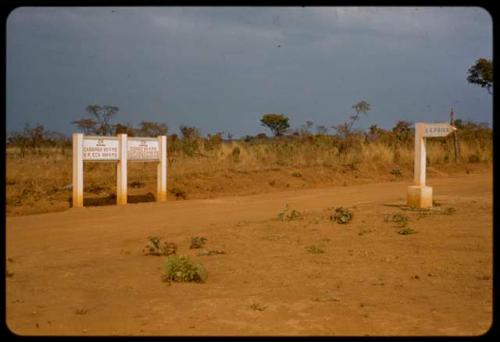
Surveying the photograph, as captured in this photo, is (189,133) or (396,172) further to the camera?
(189,133)

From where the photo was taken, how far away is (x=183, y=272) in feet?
25.7

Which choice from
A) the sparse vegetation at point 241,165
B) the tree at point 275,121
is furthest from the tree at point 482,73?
the tree at point 275,121

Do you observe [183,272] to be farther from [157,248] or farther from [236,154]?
[236,154]

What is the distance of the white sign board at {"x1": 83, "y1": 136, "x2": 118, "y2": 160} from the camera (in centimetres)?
1516

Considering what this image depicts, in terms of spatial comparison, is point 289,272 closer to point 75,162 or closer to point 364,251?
point 364,251

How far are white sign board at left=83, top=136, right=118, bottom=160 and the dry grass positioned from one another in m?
1.37

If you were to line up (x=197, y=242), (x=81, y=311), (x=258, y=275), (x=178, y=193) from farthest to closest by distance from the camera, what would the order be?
(x=178, y=193), (x=197, y=242), (x=258, y=275), (x=81, y=311)

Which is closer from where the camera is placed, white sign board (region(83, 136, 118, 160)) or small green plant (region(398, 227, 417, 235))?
small green plant (region(398, 227, 417, 235))

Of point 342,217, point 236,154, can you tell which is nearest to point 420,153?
point 342,217

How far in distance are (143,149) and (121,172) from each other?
117cm

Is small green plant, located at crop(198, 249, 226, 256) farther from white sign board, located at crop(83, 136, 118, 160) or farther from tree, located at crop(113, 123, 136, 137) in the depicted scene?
tree, located at crop(113, 123, 136, 137)

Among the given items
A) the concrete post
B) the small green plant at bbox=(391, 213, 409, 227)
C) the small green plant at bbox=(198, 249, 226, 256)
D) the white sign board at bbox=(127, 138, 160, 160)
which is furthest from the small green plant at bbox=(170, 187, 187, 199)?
the small green plant at bbox=(198, 249, 226, 256)

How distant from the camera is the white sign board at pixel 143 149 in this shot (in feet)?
53.8

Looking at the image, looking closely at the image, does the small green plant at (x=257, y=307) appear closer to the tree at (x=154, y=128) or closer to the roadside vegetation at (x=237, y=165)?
the roadside vegetation at (x=237, y=165)
